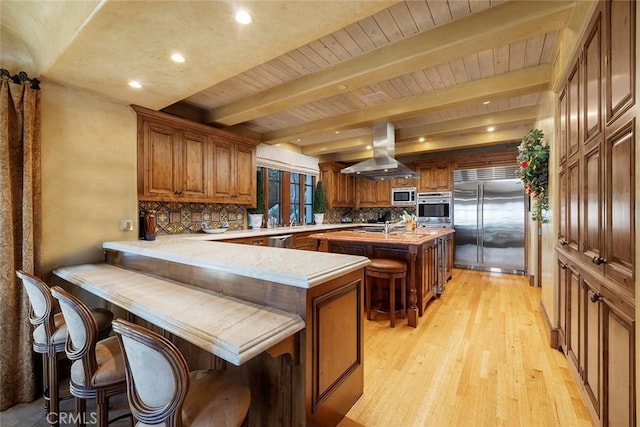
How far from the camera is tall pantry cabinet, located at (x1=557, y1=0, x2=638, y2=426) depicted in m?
1.08

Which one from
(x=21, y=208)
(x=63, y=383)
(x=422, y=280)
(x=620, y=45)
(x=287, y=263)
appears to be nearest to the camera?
(x=620, y=45)

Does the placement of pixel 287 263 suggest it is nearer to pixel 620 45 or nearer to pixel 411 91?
pixel 620 45

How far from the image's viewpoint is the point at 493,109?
384 cm

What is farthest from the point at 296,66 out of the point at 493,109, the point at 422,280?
the point at 493,109

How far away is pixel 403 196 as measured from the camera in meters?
6.50

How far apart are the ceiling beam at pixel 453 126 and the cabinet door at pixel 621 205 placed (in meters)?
3.11

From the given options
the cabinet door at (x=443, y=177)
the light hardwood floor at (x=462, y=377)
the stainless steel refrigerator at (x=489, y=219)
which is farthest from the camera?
the cabinet door at (x=443, y=177)

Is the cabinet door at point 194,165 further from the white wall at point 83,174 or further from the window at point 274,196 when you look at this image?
the window at point 274,196

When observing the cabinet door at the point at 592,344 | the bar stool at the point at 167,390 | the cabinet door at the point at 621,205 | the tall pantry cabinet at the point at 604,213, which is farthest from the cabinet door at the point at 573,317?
the bar stool at the point at 167,390

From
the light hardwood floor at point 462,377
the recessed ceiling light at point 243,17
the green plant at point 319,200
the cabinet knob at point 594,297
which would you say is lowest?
the light hardwood floor at point 462,377

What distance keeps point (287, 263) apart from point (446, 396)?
1.46 m

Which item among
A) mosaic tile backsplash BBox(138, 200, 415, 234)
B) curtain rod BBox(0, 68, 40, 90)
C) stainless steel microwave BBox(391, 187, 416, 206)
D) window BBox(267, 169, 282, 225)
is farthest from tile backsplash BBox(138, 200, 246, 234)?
stainless steel microwave BBox(391, 187, 416, 206)

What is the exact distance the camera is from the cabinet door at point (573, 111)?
179 cm

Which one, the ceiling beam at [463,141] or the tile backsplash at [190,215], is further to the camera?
the ceiling beam at [463,141]
